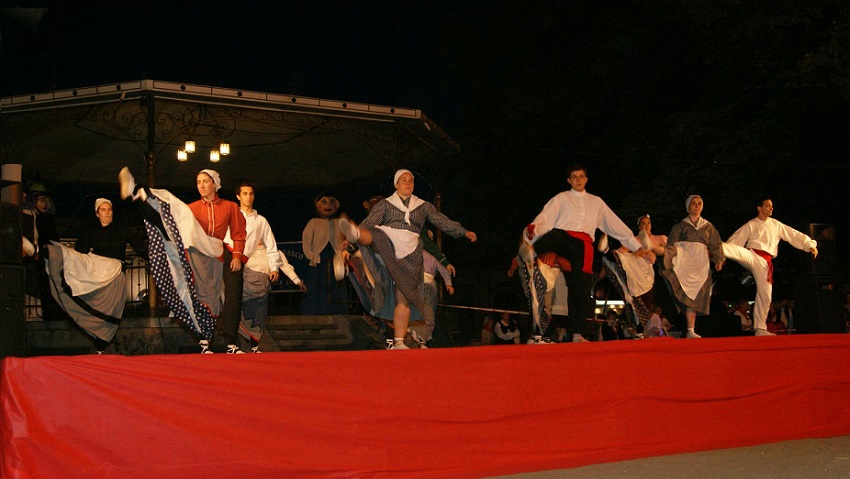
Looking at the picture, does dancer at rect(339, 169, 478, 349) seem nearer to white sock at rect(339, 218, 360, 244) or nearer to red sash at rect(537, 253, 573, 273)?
white sock at rect(339, 218, 360, 244)

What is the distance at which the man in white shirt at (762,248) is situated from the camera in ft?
26.7

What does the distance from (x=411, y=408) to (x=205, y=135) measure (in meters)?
8.50

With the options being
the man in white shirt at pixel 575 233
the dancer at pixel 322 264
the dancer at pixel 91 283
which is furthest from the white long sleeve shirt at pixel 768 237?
the dancer at pixel 91 283

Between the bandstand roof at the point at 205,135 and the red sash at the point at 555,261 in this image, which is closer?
the red sash at the point at 555,261

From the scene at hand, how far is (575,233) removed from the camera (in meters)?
6.99

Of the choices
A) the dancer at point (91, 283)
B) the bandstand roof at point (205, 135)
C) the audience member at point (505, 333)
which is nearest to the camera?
the dancer at point (91, 283)

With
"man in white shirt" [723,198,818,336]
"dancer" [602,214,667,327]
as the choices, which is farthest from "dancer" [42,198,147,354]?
"man in white shirt" [723,198,818,336]

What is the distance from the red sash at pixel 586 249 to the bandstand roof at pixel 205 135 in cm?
423

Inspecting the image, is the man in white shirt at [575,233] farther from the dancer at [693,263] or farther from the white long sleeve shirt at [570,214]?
the dancer at [693,263]

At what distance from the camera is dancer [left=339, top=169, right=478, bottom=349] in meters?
6.52

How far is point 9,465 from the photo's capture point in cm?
433

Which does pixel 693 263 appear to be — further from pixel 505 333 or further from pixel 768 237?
pixel 505 333

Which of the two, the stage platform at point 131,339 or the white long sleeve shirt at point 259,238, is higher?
the white long sleeve shirt at point 259,238

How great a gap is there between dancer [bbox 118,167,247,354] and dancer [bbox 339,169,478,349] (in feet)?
3.07
